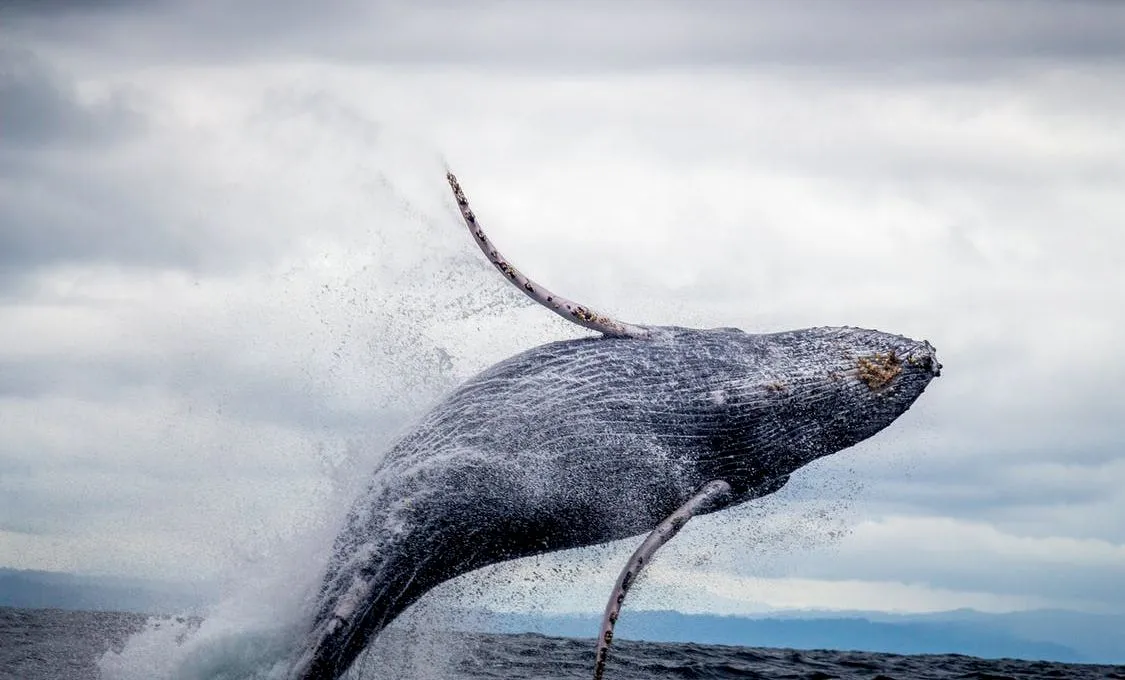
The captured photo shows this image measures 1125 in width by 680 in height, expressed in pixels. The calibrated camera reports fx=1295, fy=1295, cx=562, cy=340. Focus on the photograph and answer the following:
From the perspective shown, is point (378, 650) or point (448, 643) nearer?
point (378, 650)

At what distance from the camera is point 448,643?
12.8 m

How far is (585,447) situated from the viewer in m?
10.8

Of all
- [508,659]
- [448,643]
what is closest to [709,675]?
[508,659]

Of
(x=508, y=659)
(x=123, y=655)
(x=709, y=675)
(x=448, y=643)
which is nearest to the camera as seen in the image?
(x=123, y=655)

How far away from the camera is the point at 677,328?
37.4ft

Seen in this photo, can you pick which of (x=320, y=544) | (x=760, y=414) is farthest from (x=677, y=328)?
(x=320, y=544)

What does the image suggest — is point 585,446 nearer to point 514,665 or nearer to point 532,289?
point 532,289

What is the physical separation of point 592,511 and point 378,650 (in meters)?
2.64

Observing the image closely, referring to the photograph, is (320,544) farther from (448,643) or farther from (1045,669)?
(1045,669)

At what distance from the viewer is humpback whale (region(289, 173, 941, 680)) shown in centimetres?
1078

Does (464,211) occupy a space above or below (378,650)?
above

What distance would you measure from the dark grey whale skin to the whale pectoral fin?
19 centimetres

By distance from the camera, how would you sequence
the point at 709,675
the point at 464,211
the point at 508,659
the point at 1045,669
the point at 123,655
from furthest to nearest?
1. the point at 1045,669
2. the point at 508,659
3. the point at 709,675
4. the point at 123,655
5. the point at 464,211

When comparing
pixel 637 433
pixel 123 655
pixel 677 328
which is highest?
pixel 677 328
